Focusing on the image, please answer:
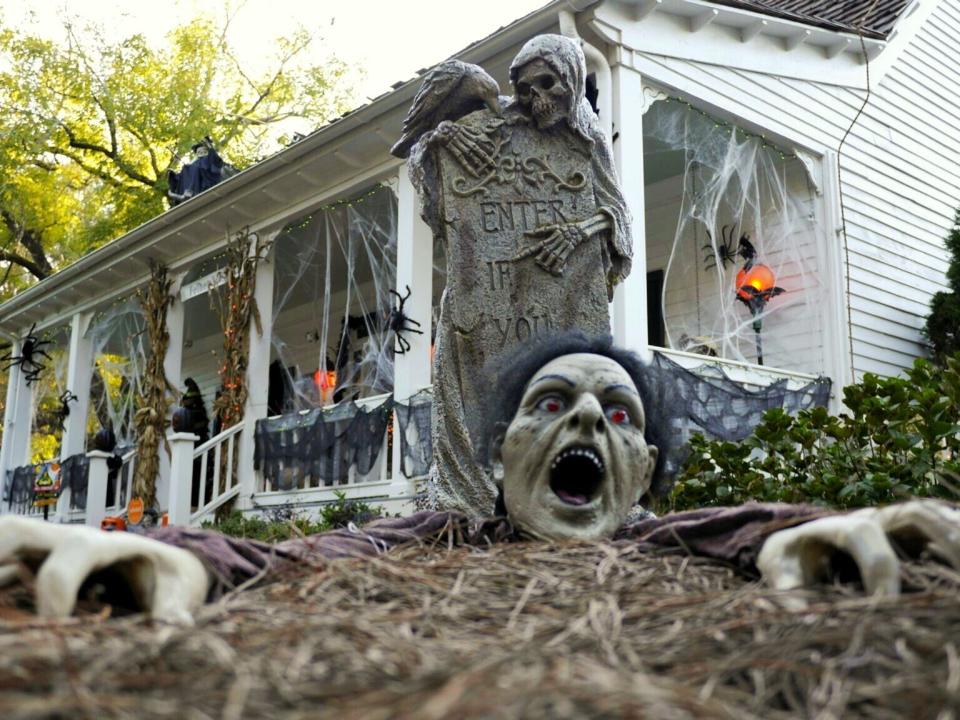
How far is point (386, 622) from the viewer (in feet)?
6.12

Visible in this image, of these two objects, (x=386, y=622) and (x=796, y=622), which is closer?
(x=796, y=622)

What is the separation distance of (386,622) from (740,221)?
9941 millimetres

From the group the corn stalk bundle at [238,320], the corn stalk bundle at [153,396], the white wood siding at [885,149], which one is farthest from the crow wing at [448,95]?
the corn stalk bundle at [153,396]

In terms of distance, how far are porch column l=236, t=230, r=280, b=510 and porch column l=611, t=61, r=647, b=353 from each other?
511cm

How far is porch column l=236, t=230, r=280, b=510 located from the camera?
12.4 m

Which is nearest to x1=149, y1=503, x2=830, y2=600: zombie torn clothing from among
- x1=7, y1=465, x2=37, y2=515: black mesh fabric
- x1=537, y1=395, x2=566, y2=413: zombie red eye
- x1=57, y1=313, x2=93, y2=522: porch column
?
x1=537, y1=395, x2=566, y2=413: zombie red eye

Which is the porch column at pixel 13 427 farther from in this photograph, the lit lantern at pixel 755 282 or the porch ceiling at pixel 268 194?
the lit lantern at pixel 755 282

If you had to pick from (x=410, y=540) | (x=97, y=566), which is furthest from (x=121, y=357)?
(x=97, y=566)

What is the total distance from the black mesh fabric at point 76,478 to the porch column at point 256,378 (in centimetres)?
396

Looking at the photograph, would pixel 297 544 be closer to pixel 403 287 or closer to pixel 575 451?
pixel 575 451

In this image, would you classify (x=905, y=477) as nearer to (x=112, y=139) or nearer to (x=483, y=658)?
(x=483, y=658)

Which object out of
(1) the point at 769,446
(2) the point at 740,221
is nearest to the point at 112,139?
(2) the point at 740,221

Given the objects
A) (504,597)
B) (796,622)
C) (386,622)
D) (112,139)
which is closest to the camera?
Result: (796,622)

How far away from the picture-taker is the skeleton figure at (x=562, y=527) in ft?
6.35
